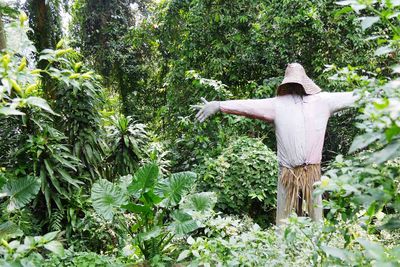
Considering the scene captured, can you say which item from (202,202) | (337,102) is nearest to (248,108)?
(337,102)

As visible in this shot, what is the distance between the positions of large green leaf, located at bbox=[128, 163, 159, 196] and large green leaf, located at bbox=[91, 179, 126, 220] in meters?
0.23

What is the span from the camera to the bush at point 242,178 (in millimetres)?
4219

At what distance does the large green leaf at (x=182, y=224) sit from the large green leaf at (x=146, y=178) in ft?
1.07

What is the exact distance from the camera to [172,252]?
331 centimetres

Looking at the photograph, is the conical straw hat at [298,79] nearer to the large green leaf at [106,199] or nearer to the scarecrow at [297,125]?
the scarecrow at [297,125]

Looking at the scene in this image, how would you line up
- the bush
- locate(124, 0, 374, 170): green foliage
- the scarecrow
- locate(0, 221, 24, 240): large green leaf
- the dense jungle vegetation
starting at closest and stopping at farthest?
the dense jungle vegetation < locate(0, 221, 24, 240): large green leaf < the scarecrow < the bush < locate(124, 0, 374, 170): green foliage

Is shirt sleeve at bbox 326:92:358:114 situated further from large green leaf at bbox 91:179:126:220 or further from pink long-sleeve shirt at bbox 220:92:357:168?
large green leaf at bbox 91:179:126:220

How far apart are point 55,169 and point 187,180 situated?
1318 millimetres

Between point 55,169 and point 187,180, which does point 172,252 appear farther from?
point 55,169

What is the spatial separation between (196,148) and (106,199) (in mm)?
1982

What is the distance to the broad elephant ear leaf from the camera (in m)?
3.22

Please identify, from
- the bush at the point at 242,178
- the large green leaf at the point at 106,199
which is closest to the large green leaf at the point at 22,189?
the large green leaf at the point at 106,199

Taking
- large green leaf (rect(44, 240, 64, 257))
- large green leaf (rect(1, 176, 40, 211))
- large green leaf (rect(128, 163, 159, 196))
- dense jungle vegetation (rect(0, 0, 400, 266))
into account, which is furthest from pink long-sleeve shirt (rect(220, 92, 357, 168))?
large green leaf (rect(44, 240, 64, 257))

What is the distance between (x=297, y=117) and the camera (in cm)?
306
